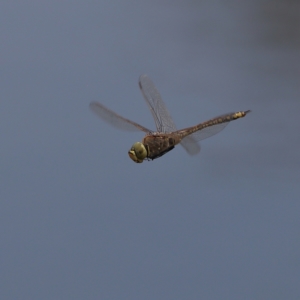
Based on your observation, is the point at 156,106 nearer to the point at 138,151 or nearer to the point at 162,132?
the point at 162,132

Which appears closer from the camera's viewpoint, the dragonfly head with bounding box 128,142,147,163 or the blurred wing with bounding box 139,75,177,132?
the dragonfly head with bounding box 128,142,147,163

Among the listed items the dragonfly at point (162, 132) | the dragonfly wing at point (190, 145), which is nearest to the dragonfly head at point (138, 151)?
the dragonfly at point (162, 132)

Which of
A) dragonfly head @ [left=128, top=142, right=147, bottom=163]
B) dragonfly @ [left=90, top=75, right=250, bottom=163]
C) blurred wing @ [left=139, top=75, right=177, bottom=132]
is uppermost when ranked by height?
blurred wing @ [left=139, top=75, right=177, bottom=132]

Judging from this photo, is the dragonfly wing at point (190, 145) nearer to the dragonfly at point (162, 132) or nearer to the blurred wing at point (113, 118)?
the dragonfly at point (162, 132)

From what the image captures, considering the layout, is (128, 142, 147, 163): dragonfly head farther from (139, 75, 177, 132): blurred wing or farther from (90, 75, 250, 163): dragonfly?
(139, 75, 177, 132): blurred wing

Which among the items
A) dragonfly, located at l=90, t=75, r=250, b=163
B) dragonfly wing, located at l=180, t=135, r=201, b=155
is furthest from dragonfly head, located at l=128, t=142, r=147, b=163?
dragonfly wing, located at l=180, t=135, r=201, b=155

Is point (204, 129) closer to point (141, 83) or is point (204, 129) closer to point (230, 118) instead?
point (230, 118)

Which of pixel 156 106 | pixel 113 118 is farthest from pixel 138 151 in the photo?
pixel 156 106

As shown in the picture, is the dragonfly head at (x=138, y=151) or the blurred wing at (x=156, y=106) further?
the blurred wing at (x=156, y=106)
